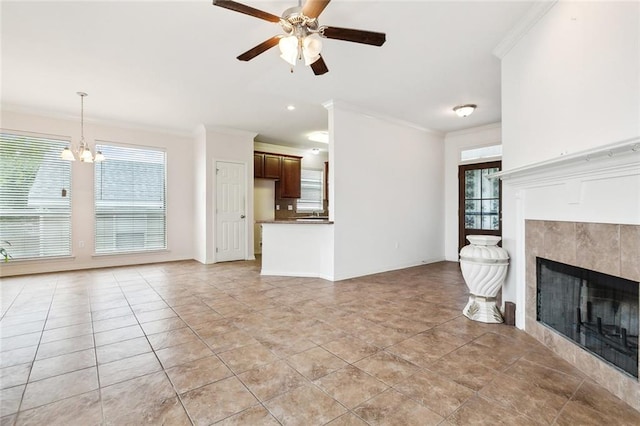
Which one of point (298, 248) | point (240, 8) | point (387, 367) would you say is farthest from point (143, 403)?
point (298, 248)

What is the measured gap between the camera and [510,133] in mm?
2965

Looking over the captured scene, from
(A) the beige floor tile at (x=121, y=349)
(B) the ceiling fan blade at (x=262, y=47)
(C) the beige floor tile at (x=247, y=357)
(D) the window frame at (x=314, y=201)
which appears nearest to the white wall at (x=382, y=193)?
(B) the ceiling fan blade at (x=262, y=47)

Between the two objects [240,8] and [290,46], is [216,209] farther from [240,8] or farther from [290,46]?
[240,8]

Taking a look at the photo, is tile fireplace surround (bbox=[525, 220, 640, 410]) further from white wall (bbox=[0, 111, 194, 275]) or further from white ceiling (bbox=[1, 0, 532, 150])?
white wall (bbox=[0, 111, 194, 275])

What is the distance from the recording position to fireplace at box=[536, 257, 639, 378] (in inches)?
69.6

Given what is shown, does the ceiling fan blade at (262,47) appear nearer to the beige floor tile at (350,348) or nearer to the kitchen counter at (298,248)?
the beige floor tile at (350,348)

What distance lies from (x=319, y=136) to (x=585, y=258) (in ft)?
18.4

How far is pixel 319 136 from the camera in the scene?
693 cm

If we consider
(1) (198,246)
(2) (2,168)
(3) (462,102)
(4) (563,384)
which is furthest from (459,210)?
(2) (2,168)

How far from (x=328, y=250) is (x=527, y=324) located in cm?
274

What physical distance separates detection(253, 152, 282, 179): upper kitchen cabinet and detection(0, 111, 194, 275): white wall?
146 cm

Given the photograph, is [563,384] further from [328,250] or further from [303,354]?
[328,250]

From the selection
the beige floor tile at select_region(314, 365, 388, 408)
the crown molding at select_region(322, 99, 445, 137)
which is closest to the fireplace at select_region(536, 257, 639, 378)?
the beige floor tile at select_region(314, 365, 388, 408)

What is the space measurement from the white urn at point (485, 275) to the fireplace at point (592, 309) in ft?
1.16
